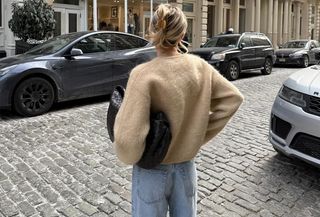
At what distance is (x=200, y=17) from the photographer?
80.8ft

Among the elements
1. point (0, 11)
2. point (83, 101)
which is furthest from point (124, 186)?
point (0, 11)

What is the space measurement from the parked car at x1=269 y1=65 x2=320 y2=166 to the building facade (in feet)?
26.4

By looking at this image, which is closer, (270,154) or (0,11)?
(270,154)

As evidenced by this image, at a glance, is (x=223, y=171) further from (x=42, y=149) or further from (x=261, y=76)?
(x=261, y=76)

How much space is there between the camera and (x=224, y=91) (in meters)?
2.23

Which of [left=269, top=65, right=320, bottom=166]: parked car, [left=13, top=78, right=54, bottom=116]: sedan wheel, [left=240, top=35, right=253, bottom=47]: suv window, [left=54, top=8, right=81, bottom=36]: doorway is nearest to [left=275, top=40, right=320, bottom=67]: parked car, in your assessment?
[left=240, top=35, right=253, bottom=47]: suv window

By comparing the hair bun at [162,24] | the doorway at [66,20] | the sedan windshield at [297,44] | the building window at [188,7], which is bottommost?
the hair bun at [162,24]

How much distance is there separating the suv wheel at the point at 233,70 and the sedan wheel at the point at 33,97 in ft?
22.8

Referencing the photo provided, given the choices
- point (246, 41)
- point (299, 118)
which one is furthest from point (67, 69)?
point (246, 41)

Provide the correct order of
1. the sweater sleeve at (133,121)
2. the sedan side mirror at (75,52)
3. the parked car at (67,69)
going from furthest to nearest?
the sedan side mirror at (75,52), the parked car at (67,69), the sweater sleeve at (133,121)

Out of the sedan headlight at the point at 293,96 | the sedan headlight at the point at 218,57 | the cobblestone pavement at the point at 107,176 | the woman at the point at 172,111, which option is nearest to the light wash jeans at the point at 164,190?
the woman at the point at 172,111

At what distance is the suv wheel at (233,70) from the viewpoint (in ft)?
43.2

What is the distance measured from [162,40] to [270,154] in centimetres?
369

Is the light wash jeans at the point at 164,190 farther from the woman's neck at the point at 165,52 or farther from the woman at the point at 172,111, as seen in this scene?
the woman's neck at the point at 165,52
